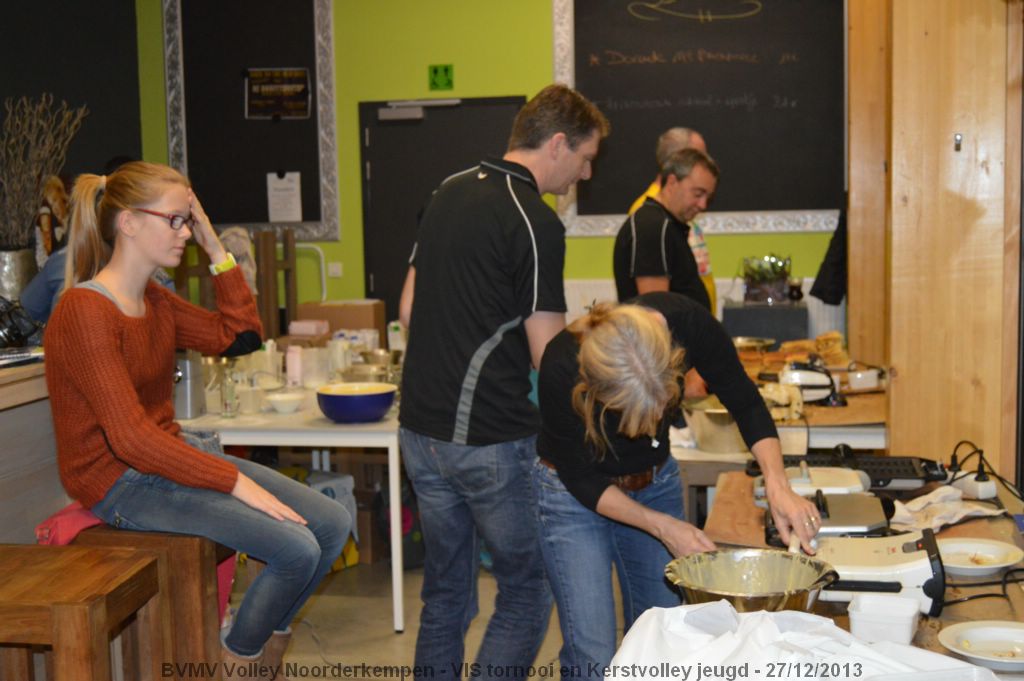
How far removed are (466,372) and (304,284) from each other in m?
4.83

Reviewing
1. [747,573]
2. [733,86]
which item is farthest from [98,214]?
[733,86]

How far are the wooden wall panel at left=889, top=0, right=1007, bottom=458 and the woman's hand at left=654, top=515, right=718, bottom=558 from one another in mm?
1474

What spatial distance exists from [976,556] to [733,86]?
4871 mm

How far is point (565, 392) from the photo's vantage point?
224 centimetres

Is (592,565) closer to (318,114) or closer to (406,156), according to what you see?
(406,156)

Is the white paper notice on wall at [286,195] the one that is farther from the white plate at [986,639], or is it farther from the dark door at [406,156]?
the white plate at [986,639]

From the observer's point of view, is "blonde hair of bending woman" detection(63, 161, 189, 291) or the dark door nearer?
"blonde hair of bending woman" detection(63, 161, 189, 291)

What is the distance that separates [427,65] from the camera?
22.6 feet

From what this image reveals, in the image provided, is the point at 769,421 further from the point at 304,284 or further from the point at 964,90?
the point at 304,284

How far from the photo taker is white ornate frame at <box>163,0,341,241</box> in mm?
6988

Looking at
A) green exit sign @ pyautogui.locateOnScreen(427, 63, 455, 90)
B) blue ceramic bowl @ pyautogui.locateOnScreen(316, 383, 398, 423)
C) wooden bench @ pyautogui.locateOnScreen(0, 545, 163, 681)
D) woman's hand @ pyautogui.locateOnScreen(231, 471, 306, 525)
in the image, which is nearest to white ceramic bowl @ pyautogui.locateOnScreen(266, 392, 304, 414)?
blue ceramic bowl @ pyautogui.locateOnScreen(316, 383, 398, 423)

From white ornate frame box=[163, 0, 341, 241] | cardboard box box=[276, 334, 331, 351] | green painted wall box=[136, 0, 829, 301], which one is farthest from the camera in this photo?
white ornate frame box=[163, 0, 341, 241]

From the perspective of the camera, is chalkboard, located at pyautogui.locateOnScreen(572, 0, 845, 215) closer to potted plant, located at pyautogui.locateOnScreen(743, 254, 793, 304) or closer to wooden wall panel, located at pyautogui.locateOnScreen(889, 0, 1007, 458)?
potted plant, located at pyautogui.locateOnScreen(743, 254, 793, 304)

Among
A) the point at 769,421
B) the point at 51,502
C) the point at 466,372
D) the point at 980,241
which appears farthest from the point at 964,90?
the point at 51,502
